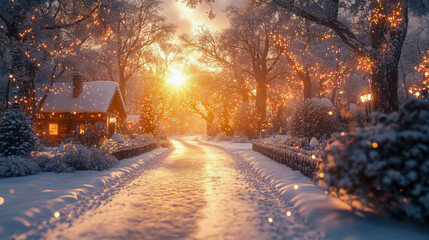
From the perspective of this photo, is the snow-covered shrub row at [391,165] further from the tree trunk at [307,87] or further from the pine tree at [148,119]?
the tree trunk at [307,87]

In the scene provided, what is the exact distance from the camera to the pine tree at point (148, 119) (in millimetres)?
31203

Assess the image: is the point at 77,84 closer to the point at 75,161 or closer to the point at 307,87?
the point at 75,161

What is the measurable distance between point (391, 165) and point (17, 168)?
11.2m

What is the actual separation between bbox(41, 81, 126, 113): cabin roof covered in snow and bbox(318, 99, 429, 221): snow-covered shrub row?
82.2 feet

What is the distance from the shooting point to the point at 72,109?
2781 cm

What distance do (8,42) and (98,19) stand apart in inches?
205

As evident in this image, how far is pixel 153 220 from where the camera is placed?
576 centimetres

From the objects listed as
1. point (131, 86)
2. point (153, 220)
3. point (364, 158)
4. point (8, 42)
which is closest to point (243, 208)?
point (153, 220)

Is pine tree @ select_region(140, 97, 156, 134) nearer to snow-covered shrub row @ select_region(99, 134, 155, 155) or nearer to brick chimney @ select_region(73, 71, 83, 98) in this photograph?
snow-covered shrub row @ select_region(99, 134, 155, 155)

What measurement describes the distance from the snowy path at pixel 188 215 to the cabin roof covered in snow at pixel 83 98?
66.4ft

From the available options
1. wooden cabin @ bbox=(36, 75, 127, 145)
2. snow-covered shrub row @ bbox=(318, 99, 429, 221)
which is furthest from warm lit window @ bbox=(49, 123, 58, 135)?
snow-covered shrub row @ bbox=(318, 99, 429, 221)

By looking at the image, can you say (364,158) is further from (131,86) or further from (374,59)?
(131,86)

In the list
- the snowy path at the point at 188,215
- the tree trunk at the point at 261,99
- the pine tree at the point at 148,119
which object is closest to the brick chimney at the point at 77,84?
the pine tree at the point at 148,119

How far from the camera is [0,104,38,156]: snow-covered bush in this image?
1250cm
